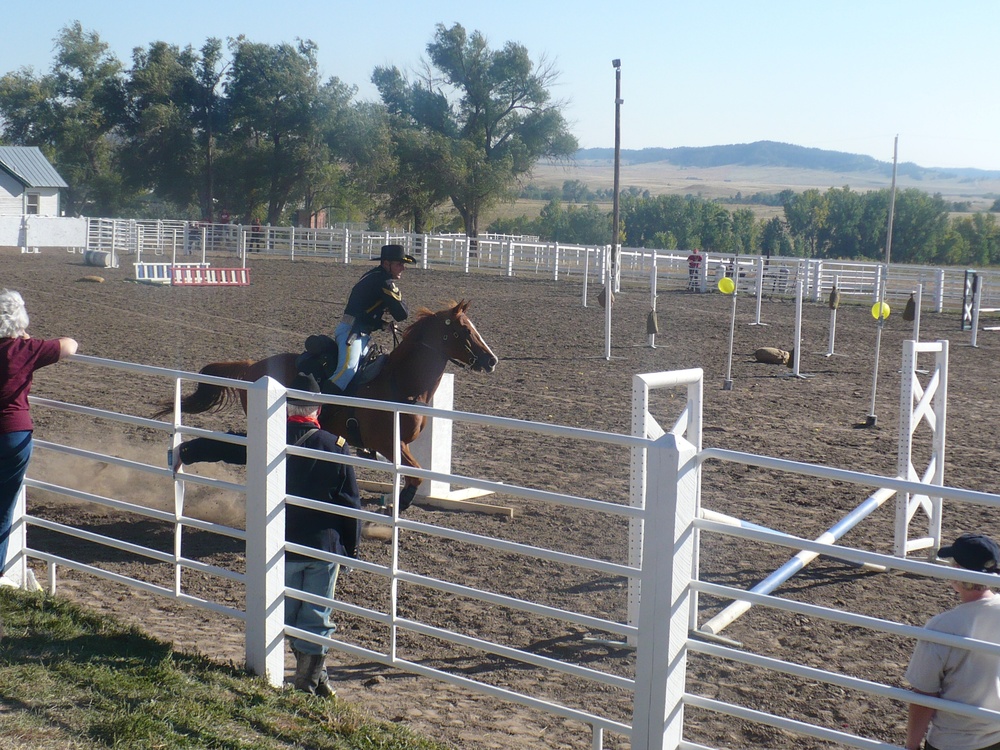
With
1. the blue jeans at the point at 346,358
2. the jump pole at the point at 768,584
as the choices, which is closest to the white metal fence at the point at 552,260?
the blue jeans at the point at 346,358

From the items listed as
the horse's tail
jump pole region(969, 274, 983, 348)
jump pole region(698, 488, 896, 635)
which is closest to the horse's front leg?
the horse's tail

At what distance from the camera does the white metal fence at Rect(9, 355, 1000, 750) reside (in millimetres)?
3252

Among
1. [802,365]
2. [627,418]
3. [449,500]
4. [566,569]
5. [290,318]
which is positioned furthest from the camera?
[290,318]

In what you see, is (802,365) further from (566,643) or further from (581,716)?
(581,716)

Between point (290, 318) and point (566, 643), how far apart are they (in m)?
16.5

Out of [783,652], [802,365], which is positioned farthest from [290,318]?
[783,652]

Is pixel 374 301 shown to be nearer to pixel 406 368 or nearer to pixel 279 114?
pixel 406 368

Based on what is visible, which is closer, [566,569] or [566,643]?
[566,643]

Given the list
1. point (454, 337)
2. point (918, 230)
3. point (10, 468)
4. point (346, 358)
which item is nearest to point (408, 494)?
point (346, 358)

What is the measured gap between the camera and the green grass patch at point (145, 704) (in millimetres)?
3668

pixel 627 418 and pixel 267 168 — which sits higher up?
pixel 267 168

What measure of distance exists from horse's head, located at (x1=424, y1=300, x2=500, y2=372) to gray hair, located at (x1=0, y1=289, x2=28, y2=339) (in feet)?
12.6

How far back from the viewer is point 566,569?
6.70 meters

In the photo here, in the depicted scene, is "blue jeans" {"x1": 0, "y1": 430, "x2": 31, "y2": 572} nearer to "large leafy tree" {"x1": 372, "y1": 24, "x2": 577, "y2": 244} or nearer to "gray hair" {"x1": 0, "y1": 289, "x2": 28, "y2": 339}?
"gray hair" {"x1": 0, "y1": 289, "x2": 28, "y2": 339}
